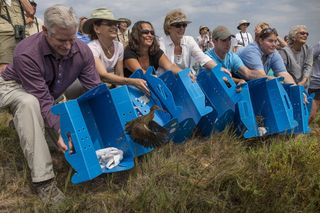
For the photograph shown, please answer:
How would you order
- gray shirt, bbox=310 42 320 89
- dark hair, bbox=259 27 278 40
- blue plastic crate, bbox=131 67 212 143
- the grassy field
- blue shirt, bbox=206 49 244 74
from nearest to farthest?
1. the grassy field
2. blue plastic crate, bbox=131 67 212 143
3. blue shirt, bbox=206 49 244 74
4. dark hair, bbox=259 27 278 40
5. gray shirt, bbox=310 42 320 89

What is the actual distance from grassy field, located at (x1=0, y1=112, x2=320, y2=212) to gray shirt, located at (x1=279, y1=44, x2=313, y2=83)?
2480mm

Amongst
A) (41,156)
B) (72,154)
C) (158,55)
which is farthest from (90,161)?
(158,55)

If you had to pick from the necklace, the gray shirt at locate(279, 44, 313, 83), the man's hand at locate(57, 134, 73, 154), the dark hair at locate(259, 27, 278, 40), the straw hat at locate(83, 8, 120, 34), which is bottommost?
the gray shirt at locate(279, 44, 313, 83)

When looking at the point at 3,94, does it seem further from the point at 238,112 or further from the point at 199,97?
the point at 238,112

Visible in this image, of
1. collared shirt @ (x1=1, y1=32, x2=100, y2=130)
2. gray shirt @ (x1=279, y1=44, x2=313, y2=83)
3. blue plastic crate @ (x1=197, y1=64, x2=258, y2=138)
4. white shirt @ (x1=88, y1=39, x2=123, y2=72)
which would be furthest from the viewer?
gray shirt @ (x1=279, y1=44, x2=313, y2=83)

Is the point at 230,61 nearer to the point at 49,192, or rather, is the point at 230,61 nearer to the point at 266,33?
the point at 266,33

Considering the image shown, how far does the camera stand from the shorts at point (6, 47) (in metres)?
4.16

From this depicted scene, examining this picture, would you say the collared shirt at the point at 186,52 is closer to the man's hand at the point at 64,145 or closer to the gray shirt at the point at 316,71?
the man's hand at the point at 64,145

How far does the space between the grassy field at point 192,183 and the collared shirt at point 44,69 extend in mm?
591

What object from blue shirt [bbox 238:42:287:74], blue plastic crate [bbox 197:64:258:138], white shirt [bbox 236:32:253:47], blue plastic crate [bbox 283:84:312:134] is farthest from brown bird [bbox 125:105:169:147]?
white shirt [bbox 236:32:253:47]

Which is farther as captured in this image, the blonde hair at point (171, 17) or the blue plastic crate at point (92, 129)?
the blonde hair at point (171, 17)

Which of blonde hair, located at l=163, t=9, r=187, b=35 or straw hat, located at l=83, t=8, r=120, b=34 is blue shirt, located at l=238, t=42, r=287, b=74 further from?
straw hat, located at l=83, t=8, r=120, b=34

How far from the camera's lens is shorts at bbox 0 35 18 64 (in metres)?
4.16

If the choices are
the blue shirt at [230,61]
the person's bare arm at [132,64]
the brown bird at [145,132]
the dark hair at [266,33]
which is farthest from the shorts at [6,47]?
the dark hair at [266,33]
